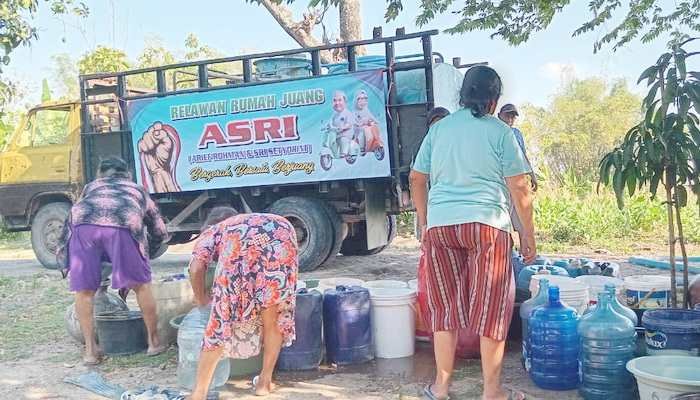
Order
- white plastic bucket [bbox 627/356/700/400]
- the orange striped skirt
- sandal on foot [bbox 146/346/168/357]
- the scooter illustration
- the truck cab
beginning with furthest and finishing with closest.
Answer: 1. the truck cab
2. the scooter illustration
3. sandal on foot [bbox 146/346/168/357]
4. the orange striped skirt
5. white plastic bucket [bbox 627/356/700/400]

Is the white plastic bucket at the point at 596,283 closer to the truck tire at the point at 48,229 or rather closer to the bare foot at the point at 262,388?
Result: the bare foot at the point at 262,388

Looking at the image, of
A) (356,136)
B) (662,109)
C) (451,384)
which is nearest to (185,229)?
(356,136)

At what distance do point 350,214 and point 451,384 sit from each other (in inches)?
180

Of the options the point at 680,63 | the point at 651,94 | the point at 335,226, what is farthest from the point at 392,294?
the point at 335,226

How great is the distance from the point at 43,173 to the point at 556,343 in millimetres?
8169

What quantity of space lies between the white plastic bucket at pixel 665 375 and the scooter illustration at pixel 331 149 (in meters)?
4.80

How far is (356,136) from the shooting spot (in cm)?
758

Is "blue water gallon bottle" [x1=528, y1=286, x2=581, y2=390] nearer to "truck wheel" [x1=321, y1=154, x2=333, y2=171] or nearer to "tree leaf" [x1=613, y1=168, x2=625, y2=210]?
"tree leaf" [x1=613, y1=168, x2=625, y2=210]

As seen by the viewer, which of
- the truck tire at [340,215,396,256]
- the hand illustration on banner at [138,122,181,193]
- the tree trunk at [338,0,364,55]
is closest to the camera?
the hand illustration on banner at [138,122,181,193]

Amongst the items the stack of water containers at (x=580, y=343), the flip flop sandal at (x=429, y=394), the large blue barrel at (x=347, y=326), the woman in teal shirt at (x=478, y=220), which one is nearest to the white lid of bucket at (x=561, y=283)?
the stack of water containers at (x=580, y=343)

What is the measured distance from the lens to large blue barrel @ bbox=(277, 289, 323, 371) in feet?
14.0

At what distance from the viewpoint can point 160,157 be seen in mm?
8570

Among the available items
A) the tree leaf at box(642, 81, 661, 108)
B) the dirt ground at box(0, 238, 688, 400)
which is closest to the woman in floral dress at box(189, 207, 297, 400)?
the dirt ground at box(0, 238, 688, 400)

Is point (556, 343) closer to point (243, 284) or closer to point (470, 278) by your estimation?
point (470, 278)
